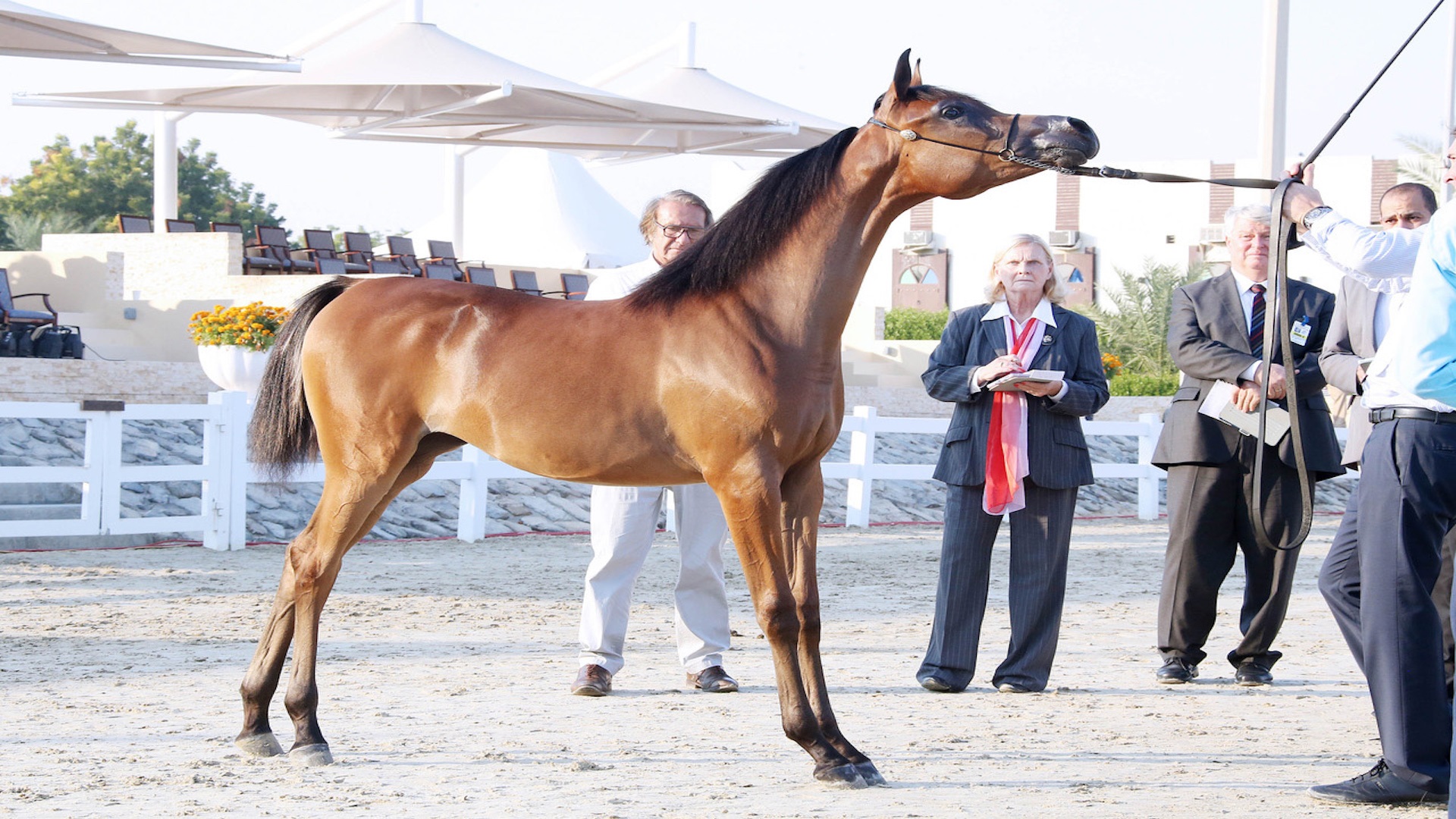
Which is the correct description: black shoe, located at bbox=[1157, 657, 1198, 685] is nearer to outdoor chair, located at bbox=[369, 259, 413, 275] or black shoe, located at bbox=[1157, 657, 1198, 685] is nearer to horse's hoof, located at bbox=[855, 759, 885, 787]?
horse's hoof, located at bbox=[855, 759, 885, 787]

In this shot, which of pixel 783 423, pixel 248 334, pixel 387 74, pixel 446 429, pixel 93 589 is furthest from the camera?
pixel 387 74

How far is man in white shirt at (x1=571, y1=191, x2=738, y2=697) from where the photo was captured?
17.9ft

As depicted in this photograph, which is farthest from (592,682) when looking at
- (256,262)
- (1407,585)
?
(256,262)

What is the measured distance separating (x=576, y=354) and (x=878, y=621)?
352cm

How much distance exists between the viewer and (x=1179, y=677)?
5727mm

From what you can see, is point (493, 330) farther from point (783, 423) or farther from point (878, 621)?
point (878, 621)

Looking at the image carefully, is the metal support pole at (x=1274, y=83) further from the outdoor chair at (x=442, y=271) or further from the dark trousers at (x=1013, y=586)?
the dark trousers at (x=1013, y=586)

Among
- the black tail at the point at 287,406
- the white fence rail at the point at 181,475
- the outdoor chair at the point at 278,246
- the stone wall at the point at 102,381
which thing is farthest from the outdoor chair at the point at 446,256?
the black tail at the point at 287,406

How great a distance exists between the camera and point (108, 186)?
37250mm

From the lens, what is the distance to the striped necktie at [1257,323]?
582 centimetres

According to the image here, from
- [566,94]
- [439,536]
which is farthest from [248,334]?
[566,94]

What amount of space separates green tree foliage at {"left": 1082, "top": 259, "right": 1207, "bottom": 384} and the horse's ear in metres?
19.9

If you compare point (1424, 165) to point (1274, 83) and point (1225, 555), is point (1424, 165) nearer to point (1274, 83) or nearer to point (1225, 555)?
point (1274, 83)

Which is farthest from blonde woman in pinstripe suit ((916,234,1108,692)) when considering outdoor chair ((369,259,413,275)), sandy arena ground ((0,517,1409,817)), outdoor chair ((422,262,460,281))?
outdoor chair ((369,259,413,275))
